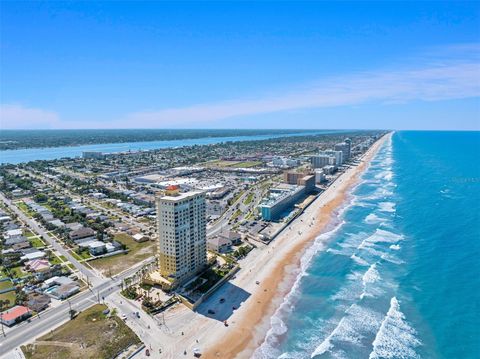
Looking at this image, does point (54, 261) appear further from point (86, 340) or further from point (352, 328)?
point (352, 328)

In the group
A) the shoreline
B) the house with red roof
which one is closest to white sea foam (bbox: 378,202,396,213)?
the shoreline

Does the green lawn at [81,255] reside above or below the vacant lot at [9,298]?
above

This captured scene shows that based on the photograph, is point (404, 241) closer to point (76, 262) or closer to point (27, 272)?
point (76, 262)

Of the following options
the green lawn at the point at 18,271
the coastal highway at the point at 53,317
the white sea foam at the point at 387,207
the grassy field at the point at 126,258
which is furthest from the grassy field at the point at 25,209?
the white sea foam at the point at 387,207

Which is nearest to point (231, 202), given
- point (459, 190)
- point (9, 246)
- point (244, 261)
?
point (244, 261)

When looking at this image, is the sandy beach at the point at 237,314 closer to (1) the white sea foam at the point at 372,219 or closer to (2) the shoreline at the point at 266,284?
(2) the shoreline at the point at 266,284

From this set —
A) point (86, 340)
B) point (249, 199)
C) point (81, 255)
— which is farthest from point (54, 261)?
point (249, 199)

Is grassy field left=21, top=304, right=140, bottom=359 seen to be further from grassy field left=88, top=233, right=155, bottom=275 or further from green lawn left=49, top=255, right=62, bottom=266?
green lawn left=49, top=255, right=62, bottom=266
